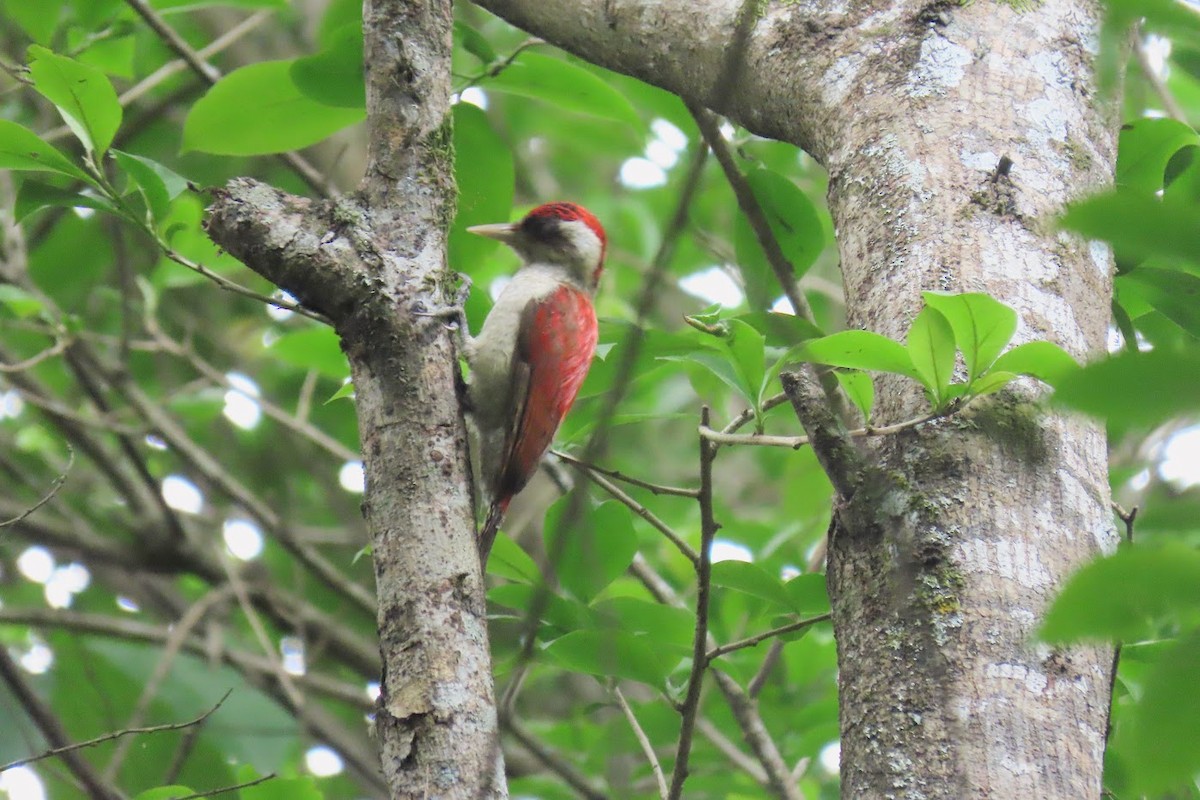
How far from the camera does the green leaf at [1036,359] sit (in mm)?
1756

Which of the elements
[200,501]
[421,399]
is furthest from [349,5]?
[200,501]

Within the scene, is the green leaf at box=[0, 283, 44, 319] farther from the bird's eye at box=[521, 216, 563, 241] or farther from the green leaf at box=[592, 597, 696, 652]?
the green leaf at box=[592, 597, 696, 652]

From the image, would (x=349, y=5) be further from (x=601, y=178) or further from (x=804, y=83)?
(x=601, y=178)

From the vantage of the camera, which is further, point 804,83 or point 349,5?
point 349,5

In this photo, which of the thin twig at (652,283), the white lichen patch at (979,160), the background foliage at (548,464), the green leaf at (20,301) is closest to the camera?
the thin twig at (652,283)

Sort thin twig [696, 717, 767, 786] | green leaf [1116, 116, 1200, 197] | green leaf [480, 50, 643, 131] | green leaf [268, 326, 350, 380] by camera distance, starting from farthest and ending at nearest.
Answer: thin twig [696, 717, 767, 786]
green leaf [268, 326, 350, 380]
green leaf [480, 50, 643, 131]
green leaf [1116, 116, 1200, 197]

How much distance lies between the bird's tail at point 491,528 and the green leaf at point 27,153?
122 cm

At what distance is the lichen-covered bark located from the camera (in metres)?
1.73

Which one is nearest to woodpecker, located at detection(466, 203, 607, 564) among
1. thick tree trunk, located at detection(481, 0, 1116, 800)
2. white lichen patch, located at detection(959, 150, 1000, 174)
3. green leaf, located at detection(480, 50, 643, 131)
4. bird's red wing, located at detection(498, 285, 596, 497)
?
bird's red wing, located at detection(498, 285, 596, 497)

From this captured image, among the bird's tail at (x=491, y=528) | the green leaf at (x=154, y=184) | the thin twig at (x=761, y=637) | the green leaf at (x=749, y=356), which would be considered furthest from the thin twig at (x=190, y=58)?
the thin twig at (x=761, y=637)

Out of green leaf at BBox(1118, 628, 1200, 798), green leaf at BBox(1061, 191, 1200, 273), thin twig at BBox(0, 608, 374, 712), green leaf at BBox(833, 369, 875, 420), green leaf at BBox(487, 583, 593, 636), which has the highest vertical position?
thin twig at BBox(0, 608, 374, 712)

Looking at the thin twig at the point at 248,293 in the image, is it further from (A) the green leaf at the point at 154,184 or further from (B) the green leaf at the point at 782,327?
(B) the green leaf at the point at 782,327

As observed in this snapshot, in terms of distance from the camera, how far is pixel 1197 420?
785 millimetres

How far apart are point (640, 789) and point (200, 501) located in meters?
3.59
